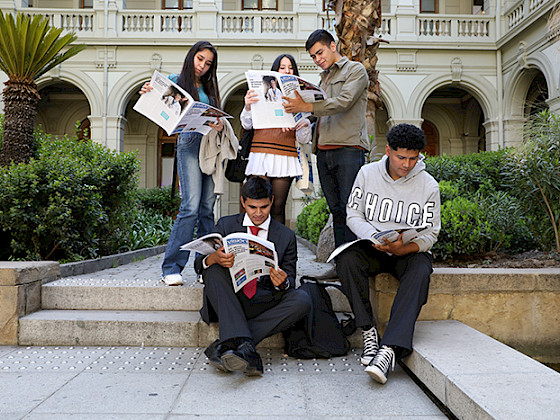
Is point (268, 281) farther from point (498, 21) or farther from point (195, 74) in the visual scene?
point (498, 21)

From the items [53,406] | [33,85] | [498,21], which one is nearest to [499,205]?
[53,406]

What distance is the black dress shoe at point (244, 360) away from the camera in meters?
2.65

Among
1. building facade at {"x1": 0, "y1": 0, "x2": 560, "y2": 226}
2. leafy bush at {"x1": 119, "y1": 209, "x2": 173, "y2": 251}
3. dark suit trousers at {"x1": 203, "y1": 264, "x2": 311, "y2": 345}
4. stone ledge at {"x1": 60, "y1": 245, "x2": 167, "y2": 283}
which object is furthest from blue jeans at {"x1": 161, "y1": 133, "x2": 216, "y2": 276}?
building facade at {"x1": 0, "y1": 0, "x2": 560, "y2": 226}

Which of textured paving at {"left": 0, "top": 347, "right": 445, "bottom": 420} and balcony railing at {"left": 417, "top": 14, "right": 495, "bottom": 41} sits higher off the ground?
balcony railing at {"left": 417, "top": 14, "right": 495, "bottom": 41}

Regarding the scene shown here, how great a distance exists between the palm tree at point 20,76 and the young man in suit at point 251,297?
4312mm

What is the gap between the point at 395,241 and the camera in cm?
296

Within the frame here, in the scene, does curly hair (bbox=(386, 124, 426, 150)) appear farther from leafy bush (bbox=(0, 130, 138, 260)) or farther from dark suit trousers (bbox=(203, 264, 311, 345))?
leafy bush (bbox=(0, 130, 138, 260))

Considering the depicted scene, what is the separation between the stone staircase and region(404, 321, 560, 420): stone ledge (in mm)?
767

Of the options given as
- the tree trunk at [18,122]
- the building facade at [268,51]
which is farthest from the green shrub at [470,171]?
the building facade at [268,51]

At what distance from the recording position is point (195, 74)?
388cm

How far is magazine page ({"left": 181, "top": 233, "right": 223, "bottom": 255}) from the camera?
2834 millimetres

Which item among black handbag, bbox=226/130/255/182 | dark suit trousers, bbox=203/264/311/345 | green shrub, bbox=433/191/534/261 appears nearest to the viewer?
dark suit trousers, bbox=203/264/311/345

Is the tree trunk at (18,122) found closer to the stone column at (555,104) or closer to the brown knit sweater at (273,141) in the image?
the brown knit sweater at (273,141)

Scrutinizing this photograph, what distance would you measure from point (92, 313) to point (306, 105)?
2441 millimetres
